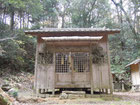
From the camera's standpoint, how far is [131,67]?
15734mm

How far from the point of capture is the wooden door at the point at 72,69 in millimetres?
7402

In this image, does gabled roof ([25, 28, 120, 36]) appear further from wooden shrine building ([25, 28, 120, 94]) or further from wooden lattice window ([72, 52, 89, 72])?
wooden lattice window ([72, 52, 89, 72])

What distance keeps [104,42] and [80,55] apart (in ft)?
5.30

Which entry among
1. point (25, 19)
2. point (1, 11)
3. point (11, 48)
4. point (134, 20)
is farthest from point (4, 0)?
point (134, 20)

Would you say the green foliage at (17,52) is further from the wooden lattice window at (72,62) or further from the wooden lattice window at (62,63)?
the wooden lattice window at (72,62)

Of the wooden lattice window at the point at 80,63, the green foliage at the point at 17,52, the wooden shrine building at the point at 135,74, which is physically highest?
the green foliage at the point at 17,52

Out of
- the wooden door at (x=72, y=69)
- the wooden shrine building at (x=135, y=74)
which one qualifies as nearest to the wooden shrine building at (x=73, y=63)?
the wooden door at (x=72, y=69)

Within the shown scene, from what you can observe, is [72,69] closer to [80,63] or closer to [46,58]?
[80,63]

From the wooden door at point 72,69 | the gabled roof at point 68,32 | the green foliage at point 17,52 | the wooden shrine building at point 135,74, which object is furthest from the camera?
the wooden shrine building at point 135,74

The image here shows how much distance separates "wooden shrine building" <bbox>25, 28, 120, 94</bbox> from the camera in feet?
24.3

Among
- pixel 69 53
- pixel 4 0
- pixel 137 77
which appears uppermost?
pixel 4 0

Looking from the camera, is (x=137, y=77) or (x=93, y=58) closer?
(x=93, y=58)

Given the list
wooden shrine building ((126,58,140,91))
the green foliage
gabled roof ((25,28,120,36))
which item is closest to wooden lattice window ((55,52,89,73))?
gabled roof ((25,28,120,36))

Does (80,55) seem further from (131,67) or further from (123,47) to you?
(123,47)
